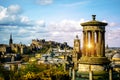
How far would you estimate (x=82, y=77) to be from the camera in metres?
21.0

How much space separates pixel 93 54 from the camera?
22.1 m

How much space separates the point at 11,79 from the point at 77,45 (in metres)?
48.3

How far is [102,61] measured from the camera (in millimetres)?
21016

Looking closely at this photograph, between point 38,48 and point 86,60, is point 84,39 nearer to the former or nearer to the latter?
point 86,60

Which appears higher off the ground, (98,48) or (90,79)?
(98,48)

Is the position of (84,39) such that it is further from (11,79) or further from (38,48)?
(38,48)

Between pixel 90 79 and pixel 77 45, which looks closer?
pixel 90 79

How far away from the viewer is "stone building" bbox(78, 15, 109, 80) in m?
20.8

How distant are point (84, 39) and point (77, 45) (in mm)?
68617

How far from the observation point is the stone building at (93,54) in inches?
818

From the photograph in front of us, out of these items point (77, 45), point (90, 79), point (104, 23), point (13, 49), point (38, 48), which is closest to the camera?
point (90, 79)

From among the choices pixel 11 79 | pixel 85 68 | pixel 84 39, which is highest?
pixel 84 39

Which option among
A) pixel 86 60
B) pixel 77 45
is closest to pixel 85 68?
pixel 86 60

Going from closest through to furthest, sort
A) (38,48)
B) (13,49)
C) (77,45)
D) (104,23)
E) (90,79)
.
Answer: (90,79) < (104,23) < (77,45) < (13,49) < (38,48)
